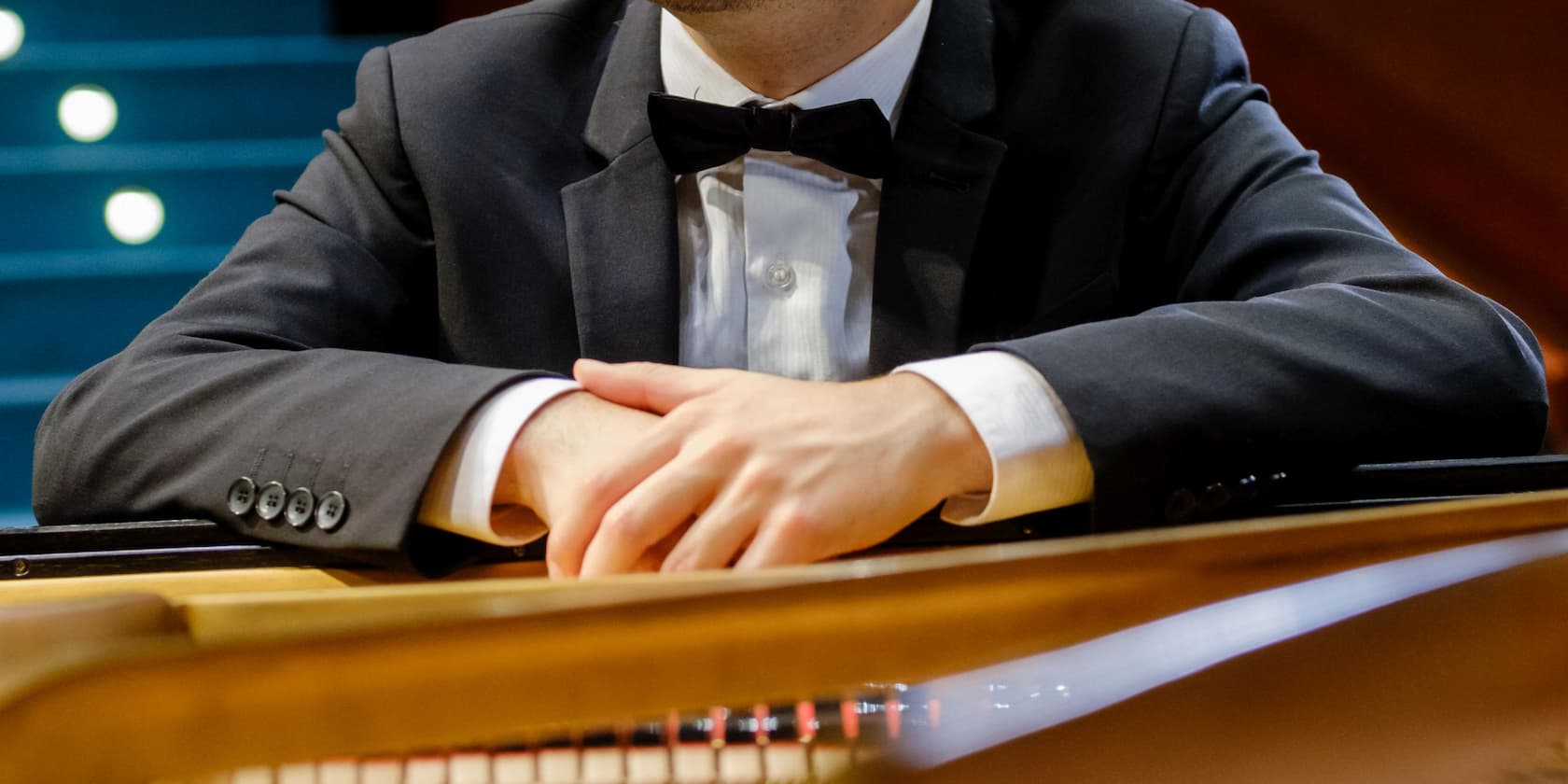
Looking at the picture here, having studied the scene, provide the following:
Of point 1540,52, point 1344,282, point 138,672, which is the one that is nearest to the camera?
point 138,672

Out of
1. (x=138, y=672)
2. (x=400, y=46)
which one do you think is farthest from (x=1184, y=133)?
(x=138, y=672)

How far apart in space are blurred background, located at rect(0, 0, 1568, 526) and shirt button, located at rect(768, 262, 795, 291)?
1.61 meters

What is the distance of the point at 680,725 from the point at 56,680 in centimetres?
27

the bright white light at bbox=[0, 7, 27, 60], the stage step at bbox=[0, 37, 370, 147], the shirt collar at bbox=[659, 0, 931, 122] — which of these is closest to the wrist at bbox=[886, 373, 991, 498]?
the shirt collar at bbox=[659, 0, 931, 122]

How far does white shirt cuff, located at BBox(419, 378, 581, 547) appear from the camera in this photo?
879 millimetres

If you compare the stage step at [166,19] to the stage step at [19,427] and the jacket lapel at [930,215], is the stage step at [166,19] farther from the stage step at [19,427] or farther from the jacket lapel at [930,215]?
the jacket lapel at [930,215]

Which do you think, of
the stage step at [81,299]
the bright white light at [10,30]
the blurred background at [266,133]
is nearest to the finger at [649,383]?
the blurred background at [266,133]

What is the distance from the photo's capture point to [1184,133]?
4.23ft

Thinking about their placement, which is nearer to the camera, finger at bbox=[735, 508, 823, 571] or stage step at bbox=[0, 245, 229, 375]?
finger at bbox=[735, 508, 823, 571]

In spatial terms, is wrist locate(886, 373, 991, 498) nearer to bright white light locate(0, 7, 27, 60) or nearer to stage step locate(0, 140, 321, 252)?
stage step locate(0, 140, 321, 252)

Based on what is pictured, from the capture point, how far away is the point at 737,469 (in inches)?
31.4

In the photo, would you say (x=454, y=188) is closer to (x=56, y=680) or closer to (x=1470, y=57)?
(x=56, y=680)

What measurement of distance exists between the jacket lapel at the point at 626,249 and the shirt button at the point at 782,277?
0.10 m

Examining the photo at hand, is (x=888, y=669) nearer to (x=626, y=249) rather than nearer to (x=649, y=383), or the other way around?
A: (x=649, y=383)
